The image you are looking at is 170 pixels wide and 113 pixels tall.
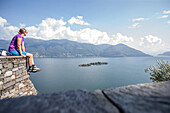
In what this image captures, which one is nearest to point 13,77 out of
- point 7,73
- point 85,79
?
point 7,73

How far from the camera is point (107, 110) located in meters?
0.64

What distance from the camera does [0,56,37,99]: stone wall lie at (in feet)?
16.6

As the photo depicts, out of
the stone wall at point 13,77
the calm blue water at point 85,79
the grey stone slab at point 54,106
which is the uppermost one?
the grey stone slab at point 54,106

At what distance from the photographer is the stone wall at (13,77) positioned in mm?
5059

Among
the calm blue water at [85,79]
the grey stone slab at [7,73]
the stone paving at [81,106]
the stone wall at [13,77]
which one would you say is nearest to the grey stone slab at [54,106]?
the stone paving at [81,106]

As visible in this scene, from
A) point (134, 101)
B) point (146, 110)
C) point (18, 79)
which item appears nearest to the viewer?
point (146, 110)

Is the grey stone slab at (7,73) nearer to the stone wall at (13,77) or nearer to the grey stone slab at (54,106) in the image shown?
the stone wall at (13,77)

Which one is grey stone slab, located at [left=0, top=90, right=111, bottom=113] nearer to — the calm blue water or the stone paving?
the stone paving

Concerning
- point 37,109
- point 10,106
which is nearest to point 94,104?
point 37,109

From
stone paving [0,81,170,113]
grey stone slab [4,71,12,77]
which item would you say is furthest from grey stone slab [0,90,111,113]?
grey stone slab [4,71,12,77]

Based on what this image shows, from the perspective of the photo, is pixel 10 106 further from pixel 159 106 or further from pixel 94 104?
pixel 159 106

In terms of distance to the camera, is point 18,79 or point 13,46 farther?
point 18,79

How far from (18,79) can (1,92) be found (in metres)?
1.38

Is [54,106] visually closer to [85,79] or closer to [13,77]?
[13,77]
